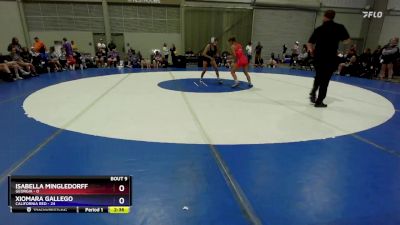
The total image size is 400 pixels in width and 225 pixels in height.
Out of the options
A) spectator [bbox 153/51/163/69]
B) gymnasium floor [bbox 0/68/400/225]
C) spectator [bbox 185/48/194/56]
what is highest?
spectator [bbox 185/48/194/56]

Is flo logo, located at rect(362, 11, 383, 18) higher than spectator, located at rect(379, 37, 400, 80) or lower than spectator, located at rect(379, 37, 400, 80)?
higher

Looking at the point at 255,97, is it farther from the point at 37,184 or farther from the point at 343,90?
the point at 37,184

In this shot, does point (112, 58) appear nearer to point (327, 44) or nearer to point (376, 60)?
point (327, 44)

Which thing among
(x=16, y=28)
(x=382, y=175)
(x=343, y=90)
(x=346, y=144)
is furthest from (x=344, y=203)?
(x=16, y=28)

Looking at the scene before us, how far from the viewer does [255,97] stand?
718 centimetres

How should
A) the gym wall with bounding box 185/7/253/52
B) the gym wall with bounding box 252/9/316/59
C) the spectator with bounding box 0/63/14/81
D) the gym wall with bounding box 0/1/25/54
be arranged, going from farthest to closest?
the gym wall with bounding box 252/9/316/59 → the gym wall with bounding box 185/7/253/52 → the gym wall with bounding box 0/1/25/54 → the spectator with bounding box 0/63/14/81

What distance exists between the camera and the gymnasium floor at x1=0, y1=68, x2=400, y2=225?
242cm

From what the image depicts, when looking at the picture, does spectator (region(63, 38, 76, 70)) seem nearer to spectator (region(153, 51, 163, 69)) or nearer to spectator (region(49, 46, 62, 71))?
spectator (region(49, 46, 62, 71))

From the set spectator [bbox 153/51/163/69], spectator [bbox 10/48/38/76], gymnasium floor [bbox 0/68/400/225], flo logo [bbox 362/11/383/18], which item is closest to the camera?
gymnasium floor [bbox 0/68/400/225]

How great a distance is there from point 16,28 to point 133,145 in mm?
18083
